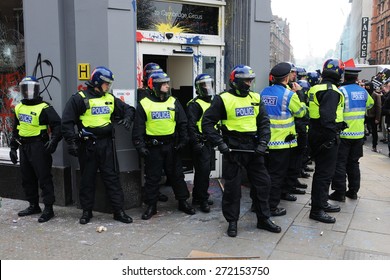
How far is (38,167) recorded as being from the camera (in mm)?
5586

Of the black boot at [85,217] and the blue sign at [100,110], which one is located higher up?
the blue sign at [100,110]

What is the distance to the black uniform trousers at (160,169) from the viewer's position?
A: 218 inches

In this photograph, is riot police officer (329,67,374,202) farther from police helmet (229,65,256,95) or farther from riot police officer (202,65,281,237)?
police helmet (229,65,256,95)

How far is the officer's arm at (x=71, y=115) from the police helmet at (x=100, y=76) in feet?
0.93

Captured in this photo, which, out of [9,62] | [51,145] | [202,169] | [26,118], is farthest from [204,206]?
[9,62]

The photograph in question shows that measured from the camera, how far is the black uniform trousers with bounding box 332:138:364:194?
20.4ft

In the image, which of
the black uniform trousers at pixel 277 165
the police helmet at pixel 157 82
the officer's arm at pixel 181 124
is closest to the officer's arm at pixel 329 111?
the black uniform trousers at pixel 277 165

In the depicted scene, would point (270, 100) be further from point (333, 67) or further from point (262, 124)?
point (333, 67)

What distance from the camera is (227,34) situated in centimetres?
737

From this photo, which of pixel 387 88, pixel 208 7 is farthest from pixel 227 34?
pixel 387 88

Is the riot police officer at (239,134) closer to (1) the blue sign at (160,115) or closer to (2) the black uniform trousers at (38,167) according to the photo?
(1) the blue sign at (160,115)

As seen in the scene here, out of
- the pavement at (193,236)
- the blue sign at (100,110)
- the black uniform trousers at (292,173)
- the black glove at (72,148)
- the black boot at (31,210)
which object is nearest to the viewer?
the pavement at (193,236)

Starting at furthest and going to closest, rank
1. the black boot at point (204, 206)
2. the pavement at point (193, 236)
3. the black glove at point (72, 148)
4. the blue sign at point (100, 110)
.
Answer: the black boot at point (204, 206) < the blue sign at point (100, 110) < the black glove at point (72, 148) < the pavement at point (193, 236)

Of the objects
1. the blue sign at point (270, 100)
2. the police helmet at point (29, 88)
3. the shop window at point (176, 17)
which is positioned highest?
the shop window at point (176, 17)
